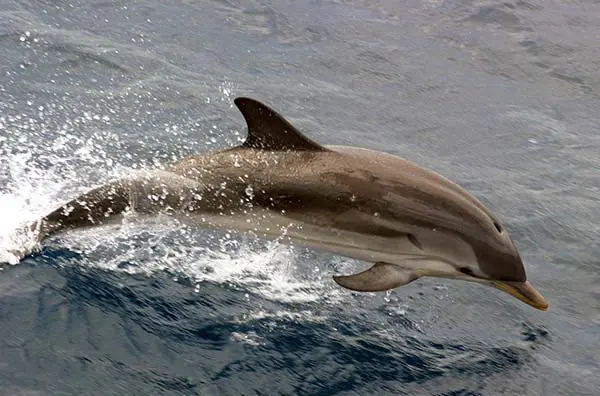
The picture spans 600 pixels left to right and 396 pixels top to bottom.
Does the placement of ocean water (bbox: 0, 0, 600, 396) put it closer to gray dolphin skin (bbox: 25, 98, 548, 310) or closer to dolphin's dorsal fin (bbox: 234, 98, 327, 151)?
gray dolphin skin (bbox: 25, 98, 548, 310)

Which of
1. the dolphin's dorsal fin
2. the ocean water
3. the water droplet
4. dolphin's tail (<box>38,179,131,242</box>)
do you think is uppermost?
the dolphin's dorsal fin

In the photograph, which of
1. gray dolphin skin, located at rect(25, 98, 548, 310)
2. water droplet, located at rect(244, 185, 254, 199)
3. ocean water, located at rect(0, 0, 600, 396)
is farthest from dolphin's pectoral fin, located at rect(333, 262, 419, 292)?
water droplet, located at rect(244, 185, 254, 199)

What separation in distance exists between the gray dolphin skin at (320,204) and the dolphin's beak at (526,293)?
18 centimetres

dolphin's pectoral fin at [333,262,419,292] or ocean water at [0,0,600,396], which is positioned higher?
dolphin's pectoral fin at [333,262,419,292]

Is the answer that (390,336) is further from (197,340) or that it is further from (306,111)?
(306,111)

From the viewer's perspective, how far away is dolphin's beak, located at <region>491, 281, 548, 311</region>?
6980 millimetres

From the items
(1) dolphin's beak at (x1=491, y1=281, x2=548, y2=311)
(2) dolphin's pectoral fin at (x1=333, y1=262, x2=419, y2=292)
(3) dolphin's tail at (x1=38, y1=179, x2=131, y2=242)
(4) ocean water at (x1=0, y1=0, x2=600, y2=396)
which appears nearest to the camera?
(4) ocean water at (x1=0, y1=0, x2=600, y2=396)

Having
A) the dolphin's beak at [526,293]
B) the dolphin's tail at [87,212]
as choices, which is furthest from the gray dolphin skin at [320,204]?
the dolphin's beak at [526,293]

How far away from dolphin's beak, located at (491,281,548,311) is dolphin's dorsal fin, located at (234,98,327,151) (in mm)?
1642

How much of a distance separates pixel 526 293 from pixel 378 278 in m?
1.13

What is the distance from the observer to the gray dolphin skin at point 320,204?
671cm

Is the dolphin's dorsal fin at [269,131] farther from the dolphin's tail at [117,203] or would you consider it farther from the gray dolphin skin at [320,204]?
the dolphin's tail at [117,203]

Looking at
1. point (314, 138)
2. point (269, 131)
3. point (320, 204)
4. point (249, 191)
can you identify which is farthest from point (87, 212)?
point (314, 138)

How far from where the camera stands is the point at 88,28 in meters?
13.0
